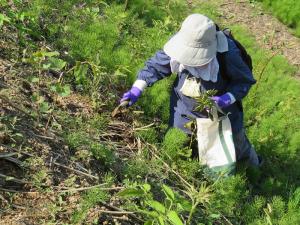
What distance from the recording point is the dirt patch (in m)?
6.70

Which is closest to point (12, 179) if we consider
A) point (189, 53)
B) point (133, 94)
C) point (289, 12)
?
point (133, 94)

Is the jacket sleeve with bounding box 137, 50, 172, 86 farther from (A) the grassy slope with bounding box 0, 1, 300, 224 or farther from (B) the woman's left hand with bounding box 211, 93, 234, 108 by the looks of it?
(B) the woman's left hand with bounding box 211, 93, 234, 108

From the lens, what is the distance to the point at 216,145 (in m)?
3.57

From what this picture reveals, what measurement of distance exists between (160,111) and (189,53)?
110 cm

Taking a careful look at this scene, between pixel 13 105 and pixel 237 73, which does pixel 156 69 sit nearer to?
pixel 237 73

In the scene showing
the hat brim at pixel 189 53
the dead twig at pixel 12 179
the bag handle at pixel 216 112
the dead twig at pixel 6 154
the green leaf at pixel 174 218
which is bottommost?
the bag handle at pixel 216 112

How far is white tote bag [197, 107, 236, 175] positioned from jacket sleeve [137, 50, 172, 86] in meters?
0.41

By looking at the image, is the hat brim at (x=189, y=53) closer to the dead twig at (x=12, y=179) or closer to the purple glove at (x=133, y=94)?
A: the purple glove at (x=133, y=94)

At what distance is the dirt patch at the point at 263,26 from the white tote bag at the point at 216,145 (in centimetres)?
319

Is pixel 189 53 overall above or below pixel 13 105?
above

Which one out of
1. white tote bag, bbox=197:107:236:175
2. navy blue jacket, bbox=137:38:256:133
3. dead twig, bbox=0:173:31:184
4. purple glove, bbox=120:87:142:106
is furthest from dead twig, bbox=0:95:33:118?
white tote bag, bbox=197:107:236:175

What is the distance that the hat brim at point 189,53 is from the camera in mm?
3092

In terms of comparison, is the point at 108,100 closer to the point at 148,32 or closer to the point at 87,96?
the point at 87,96

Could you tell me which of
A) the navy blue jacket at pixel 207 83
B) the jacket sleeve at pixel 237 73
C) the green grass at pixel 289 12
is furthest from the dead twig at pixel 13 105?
the green grass at pixel 289 12
